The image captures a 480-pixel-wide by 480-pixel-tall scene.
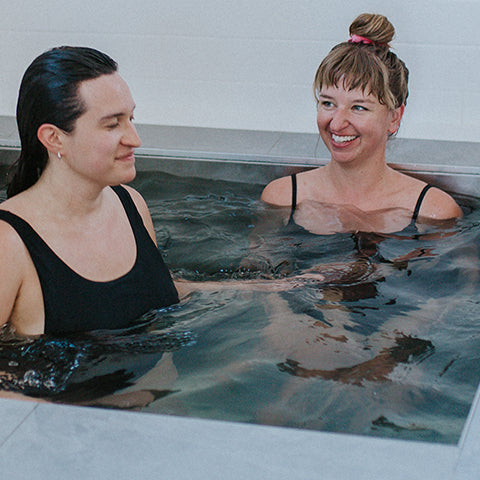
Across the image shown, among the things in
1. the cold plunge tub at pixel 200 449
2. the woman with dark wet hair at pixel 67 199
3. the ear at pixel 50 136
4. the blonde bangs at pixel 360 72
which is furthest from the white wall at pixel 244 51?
the cold plunge tub at pixel 200 449

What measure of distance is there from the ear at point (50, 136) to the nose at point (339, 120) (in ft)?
3.66

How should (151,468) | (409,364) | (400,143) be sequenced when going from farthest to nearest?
1. (400,143)
2. (409,364)
3. (151,468)

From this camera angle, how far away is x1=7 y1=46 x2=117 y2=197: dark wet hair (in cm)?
175

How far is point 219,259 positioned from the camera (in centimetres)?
281

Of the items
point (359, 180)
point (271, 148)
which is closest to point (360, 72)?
point (359, 180)

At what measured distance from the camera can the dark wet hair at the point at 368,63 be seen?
2.59 m

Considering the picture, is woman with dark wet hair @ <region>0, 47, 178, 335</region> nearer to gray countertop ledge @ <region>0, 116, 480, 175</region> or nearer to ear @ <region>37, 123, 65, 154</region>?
ear @ <region>37, 123, 65, 154</region>

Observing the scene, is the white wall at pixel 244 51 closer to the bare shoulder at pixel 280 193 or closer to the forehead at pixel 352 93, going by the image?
the bare shoulder at pixel 280 193

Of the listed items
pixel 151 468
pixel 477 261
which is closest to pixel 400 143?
pixel 477 261

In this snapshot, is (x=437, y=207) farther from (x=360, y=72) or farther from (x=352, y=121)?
(x=360, y=72)

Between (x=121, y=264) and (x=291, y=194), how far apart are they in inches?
42.8

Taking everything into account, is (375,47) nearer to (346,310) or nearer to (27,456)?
(346,310)

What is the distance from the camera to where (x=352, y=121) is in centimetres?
262

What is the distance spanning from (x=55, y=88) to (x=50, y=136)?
0.12m
